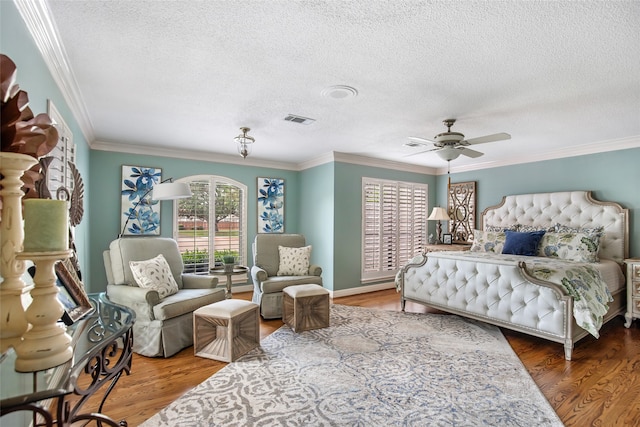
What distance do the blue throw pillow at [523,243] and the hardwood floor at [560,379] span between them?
4.17 ft

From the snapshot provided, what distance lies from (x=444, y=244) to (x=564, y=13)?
484 cm

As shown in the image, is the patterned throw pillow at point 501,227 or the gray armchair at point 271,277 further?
the patterned throw pillow at point 501,227

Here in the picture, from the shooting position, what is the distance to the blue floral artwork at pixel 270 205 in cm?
591

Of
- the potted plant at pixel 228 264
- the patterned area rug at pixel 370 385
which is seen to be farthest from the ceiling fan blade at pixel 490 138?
the potted plant at pixel 228 264

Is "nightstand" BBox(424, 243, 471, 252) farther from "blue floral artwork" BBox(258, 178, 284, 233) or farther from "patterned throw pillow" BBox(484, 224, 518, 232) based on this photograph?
"blue floral artwork" BBox(258, 178, 284, 233)

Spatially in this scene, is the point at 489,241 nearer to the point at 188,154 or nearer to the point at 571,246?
the point at 571,246

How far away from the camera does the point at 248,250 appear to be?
5785 millimetres

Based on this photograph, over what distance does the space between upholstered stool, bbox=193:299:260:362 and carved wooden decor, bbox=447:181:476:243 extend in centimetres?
457

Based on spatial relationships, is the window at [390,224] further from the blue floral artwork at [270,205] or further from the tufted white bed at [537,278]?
the blue floral artwork at [270,205]

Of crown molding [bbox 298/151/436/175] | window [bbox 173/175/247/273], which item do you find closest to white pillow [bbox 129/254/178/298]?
window [bbox 173/175/247/273]

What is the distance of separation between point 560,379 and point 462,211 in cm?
405

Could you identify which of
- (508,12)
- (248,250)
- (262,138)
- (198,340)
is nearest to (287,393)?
(198,340)

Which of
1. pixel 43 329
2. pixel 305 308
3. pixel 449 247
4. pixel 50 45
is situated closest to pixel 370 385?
pixel 305 308

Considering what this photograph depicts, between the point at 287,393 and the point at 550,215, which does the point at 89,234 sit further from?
the point at 550,215
